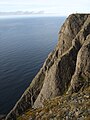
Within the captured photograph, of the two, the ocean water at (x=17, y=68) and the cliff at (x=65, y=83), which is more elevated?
the cliff at (x=65, y=83)

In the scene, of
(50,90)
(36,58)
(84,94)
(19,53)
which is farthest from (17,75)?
(84,94)

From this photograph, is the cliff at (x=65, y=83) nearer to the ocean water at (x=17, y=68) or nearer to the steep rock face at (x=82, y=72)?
the steep rock face at (x=82, y=72)

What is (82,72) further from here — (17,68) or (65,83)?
(17,68)

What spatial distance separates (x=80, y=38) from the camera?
5609cm

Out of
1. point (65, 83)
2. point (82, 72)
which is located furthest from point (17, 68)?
point (82, 72)

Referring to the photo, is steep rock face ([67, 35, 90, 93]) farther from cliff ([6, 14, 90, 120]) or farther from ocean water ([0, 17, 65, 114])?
ocean water ([0, 17, 65, 114])

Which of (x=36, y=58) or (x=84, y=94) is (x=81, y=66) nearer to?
(x=84, y=94)

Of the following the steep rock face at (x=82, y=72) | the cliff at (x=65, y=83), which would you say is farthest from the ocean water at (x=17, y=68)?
the steep rock face at (x=82, y=72)

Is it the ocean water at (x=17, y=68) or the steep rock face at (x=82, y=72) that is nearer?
the steep rock face at (x=82, y=72)

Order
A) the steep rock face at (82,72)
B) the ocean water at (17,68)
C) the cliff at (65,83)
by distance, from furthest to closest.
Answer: the ocean water at (17,68) → the steep rock face at (82,72) → the cliff at (65,83)

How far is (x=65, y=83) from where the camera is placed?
51906 millimetres

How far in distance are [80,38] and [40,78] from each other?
15035 millimetres

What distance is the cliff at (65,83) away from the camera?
3665cm

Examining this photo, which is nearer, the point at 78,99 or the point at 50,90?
the point at 78,99
